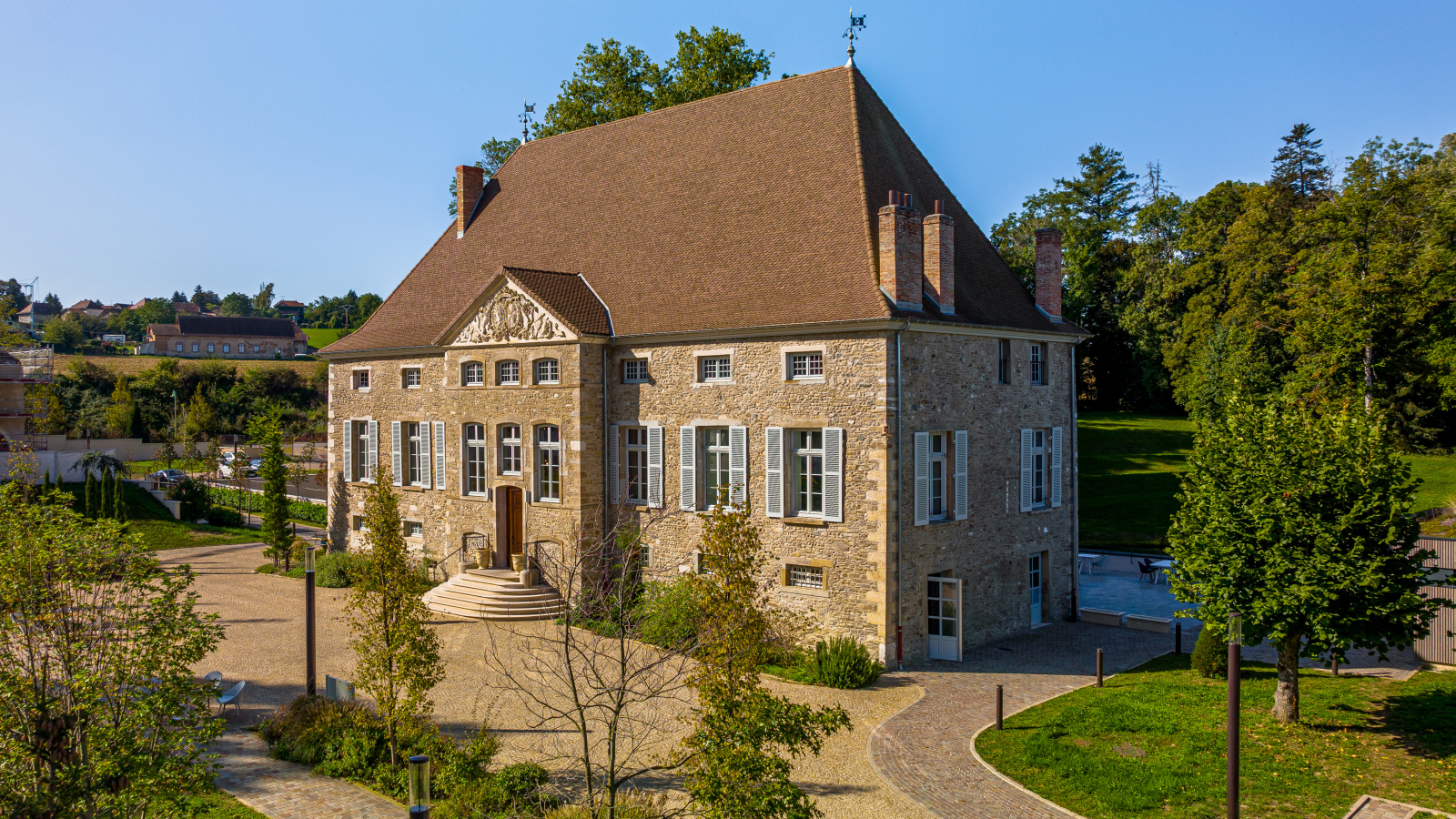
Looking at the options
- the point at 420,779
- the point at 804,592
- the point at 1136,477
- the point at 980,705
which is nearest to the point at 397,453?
the point at 804,592

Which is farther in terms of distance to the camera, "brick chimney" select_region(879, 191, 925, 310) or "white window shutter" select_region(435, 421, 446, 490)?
"white window shutter" select_region(435, 421, 446, 490)

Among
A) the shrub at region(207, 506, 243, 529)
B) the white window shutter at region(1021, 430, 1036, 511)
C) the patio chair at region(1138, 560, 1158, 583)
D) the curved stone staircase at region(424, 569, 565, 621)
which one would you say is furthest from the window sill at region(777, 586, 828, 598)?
the shrub at region(207, 506, 243, 529)

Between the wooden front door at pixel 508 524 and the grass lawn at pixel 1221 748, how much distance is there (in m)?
14.8

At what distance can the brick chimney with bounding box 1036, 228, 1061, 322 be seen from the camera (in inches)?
917

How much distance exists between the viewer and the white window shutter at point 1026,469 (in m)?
22.5

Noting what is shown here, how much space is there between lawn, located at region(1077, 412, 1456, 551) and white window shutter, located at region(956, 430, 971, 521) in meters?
12.3

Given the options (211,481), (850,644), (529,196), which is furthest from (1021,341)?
(211,481)

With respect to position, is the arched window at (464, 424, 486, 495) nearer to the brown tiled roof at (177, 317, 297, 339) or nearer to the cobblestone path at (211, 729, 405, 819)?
the cobblestone path at (211, 729, 405, 819)

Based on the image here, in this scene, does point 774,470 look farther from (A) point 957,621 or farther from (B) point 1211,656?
(B) point 1211,656

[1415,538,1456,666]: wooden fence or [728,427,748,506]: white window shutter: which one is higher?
[728,427,748,506]: white window shutter

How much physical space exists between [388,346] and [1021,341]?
19560 mm

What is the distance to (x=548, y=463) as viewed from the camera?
24.4 m

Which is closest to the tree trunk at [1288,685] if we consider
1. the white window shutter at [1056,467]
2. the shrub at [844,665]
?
the shrub at [844,665]

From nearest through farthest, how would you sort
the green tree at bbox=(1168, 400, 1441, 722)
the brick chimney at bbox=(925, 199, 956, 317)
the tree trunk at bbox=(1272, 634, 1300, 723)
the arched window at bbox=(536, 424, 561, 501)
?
the green tree at bbox=(1168, 400, 1441, 722) < the tree trunk at bbox=(1272, 634, 1300, 723) < the brick chimney at bbox=(925, 199, 956, 317) < the arched window at bbox=(536, 424, 561, 501)
